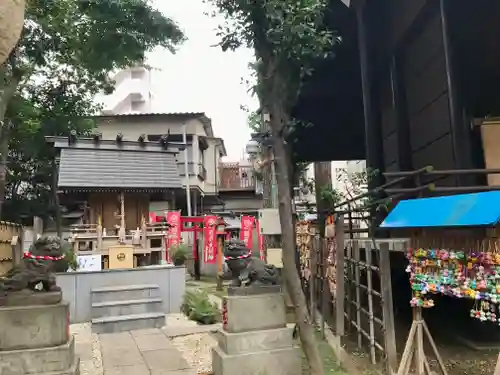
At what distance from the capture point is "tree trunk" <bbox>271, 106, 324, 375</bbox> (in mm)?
5387

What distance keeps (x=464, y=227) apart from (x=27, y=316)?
5.12 meters

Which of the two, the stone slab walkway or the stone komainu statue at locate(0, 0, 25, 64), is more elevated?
the stone komainu statue at locate(0, 0, 25, 64)

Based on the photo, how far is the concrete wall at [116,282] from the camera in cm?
1145

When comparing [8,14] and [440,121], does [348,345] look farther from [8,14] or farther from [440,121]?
[8,14]

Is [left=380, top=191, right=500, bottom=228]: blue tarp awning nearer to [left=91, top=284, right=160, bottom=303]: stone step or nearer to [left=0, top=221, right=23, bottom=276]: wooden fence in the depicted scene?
[left=91, top=284, right=160, bottom=303]: stone step

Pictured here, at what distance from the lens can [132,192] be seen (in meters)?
15.5

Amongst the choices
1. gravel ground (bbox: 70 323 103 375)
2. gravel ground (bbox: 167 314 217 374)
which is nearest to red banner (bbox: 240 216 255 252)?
gravel ground (bbox: 167 314 217 374)

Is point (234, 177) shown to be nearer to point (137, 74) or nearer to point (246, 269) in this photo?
point (137, 74)

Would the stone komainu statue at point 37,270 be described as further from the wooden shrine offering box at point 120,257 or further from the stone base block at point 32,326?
the wooden shrine offering box at point 120,257

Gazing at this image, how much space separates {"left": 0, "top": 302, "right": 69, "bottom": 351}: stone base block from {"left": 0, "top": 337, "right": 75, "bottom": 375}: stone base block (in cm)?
9

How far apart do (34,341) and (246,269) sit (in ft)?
9.48

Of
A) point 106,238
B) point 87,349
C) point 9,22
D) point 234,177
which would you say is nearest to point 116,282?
point 106,238

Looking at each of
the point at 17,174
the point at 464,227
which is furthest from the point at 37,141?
the point at 464,227

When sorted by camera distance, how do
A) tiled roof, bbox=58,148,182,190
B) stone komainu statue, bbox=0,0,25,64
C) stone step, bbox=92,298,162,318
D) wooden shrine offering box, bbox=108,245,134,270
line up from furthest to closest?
tiled roof, bbox=58,148,182,190
wooden shrine offering box, bbox=108,245,134,270
stone step, bbox=92,298,162,318
stone komainu statue, bbox=0,0,25,64
